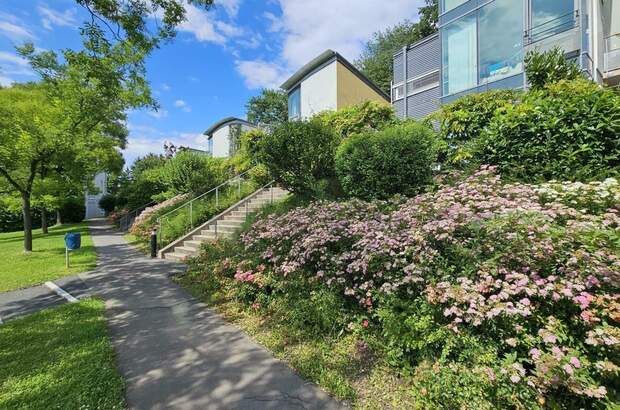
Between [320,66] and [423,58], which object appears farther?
[320,66]

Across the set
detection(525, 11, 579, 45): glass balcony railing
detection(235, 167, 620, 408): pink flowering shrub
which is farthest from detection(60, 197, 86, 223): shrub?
detection(525, 11, 579, 45): glass balcony railing

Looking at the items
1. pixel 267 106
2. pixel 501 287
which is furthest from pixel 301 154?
pixel 267 106

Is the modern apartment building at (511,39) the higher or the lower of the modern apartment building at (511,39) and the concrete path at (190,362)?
the higher

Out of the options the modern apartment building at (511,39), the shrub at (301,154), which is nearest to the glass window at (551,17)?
the modern apartment building at (511,39)

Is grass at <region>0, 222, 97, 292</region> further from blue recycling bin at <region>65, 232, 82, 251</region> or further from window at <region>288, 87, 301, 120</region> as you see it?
window at <region>288, 87, 301, 120</region>

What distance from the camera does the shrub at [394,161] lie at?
19.2 feet

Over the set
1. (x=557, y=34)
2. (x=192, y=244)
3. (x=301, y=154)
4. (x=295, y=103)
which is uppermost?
(x=295, y=103)

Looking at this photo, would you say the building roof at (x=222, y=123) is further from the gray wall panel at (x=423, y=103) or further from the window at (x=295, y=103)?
the gray wall panel at (x=423, y=103)

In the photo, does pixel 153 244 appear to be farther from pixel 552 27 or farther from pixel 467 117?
pixel 552 27

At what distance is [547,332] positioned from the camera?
219cm

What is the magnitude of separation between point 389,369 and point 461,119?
5251mm

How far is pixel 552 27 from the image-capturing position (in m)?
9.31

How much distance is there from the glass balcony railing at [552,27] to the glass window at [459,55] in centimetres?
175

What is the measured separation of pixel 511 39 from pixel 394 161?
810cm
